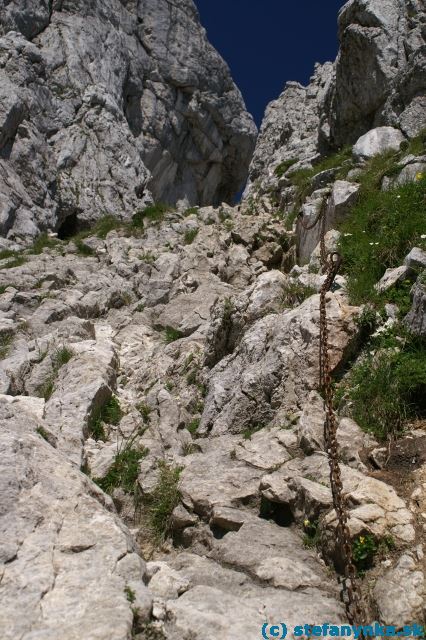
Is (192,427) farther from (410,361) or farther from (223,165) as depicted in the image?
(223,165)

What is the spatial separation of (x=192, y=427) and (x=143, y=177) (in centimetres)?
2910

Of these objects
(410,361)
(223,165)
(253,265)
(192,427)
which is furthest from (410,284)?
(223,165)

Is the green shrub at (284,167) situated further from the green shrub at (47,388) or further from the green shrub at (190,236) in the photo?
the green shrub at (47,388)

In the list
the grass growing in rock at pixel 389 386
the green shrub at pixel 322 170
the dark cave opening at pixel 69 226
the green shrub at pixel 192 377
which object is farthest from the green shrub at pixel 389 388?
the dark cave opening at pixel 69 226

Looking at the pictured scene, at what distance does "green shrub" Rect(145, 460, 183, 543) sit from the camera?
5.64 meters

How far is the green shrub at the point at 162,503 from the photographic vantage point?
5.64 meters

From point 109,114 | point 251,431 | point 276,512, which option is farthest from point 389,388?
point 109,114

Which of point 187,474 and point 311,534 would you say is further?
point 187,474

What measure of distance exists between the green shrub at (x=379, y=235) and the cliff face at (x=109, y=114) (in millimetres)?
17930

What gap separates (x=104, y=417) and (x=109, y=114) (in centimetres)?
3103

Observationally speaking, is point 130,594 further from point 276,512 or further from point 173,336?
point 173,336

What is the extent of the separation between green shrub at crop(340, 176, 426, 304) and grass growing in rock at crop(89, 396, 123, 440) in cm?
374

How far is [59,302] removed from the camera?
12.8 metres

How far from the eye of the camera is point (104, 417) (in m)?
8.03
